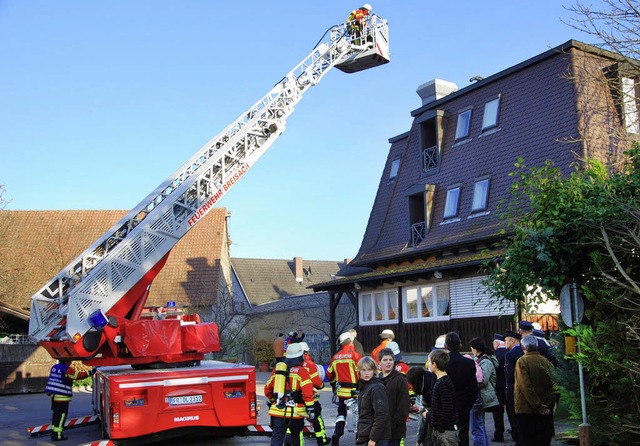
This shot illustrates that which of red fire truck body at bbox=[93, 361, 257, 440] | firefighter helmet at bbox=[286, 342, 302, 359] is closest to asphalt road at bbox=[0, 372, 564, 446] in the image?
red fire truck body at bbox=[93, 361, 257, 440]

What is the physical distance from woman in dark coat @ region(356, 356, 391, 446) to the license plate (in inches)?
168

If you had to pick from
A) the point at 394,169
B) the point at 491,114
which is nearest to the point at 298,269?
the point at 394,169

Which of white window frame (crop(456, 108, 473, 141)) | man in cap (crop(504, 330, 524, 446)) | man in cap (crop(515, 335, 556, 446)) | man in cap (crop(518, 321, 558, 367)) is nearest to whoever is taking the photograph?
man in cap (crop(515, 335, 556, 446))

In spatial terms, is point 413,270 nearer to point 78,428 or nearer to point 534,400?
point 78,428

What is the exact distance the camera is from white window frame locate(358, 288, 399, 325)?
2441cm

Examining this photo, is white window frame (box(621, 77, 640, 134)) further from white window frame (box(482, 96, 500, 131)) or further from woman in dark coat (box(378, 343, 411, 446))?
woman in dark coat (box(378, 343, 411, 446))

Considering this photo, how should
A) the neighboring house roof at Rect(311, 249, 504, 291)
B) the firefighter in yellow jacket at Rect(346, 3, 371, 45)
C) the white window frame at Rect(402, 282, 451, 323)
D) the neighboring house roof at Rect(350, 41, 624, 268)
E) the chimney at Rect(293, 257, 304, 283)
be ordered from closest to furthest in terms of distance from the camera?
the firefighter in yellow jacket at Rect(346, 3, 371, 45) → the neighboring house roof at Rect(311, 249, 504, 291) → the neighboring house roof at Rect(350, 41, 624, 268) → the white window frame at Rect(402, 282, 451, 323) → the chimney at Rect(293, 257, 304, 283)

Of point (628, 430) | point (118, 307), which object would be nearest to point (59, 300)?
point (118, 307)

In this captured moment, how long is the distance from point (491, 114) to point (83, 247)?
24814 millimetres

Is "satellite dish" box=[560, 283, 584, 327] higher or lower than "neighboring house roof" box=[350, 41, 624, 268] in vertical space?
lower

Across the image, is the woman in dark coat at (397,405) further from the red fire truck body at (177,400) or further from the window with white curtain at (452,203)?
the window with white curtain at (452,203)

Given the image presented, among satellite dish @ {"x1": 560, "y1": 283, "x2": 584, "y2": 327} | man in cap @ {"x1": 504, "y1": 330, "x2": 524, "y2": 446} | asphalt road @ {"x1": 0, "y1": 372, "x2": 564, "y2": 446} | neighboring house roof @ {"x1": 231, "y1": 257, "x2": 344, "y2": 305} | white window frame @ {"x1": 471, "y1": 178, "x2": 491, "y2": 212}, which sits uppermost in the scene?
neighboring house roof @ {"x1": 231, "y1": 257, "x2": 344, "y2": 305}

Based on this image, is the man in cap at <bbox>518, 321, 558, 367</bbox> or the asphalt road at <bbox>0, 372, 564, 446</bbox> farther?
the asphalt road at <bbox>0, 372, 564, 446</bbox>

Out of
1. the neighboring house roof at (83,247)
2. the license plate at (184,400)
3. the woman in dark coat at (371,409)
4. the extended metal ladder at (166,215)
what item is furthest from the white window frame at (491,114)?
the neighboring house roof at (83,247)
